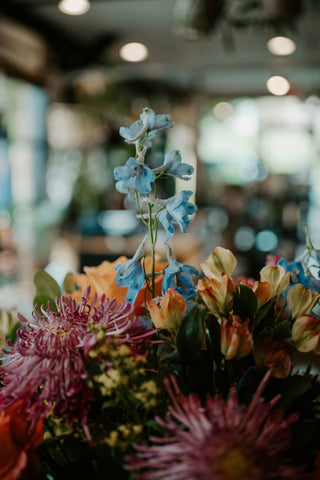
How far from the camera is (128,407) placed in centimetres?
36

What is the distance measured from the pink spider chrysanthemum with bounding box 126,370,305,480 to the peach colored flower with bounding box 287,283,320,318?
0.37ft

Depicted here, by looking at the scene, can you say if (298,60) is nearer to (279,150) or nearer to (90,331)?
(279,150)

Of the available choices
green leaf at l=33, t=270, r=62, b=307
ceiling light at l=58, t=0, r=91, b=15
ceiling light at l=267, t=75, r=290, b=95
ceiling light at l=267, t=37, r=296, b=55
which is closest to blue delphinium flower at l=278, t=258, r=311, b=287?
green leaf at l=33, t=270, r=62, b=307

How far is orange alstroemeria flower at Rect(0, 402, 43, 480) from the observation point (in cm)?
35

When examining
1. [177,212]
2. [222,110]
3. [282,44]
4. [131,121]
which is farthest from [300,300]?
[222,110]

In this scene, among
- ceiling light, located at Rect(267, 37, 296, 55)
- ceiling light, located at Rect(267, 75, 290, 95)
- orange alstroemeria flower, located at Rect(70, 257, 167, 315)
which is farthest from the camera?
ceiling light, located at Rect(267, 75, 290, 95)

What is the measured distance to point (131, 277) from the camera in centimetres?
45

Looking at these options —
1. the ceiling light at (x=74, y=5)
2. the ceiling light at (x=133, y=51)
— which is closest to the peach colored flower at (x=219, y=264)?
the ceiling light at (x=74, y=5)

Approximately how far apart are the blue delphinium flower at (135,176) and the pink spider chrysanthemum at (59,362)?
0.11 m

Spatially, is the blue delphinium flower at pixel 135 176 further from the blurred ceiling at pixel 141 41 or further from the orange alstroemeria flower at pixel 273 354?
the blurred ceiling at pixel 141 41

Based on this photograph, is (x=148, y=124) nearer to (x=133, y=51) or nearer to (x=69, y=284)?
(x=69, y=284)

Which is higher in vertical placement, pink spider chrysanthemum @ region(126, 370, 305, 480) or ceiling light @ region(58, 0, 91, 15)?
ceiling light @ region(58, 0, 91, 15)

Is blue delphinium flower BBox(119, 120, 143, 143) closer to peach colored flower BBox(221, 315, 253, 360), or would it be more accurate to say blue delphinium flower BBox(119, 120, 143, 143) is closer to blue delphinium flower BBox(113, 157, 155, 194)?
blue delphinium flower BBox(113, 157, 155, 194)

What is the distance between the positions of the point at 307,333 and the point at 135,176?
8.0 inches
